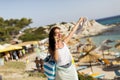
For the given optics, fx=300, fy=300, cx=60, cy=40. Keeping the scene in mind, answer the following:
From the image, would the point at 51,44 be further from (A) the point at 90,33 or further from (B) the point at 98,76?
(A) the point at 90,33

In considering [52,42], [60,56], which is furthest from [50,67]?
[52,42]

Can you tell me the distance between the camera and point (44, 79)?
10578 millimetres

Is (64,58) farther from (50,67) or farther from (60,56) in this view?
(50,67)

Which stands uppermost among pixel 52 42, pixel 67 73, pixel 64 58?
pixel 52 42

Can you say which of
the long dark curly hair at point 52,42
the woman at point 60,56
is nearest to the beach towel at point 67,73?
the woman at point 60,56

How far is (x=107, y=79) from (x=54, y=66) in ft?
34.2

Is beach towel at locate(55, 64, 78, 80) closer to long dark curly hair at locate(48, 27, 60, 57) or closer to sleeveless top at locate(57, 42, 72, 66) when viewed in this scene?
sleeveless top at locate(57, 42, 72, 66)

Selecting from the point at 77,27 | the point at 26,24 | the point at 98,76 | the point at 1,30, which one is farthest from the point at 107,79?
the point at 26,24

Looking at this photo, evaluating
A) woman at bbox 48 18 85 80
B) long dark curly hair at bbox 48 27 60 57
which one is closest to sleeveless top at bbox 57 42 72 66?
woman at bbox 48 18 85 80

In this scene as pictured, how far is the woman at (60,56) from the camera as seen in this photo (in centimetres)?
405

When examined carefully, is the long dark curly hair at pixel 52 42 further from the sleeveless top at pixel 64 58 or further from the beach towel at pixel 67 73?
the beach towel at pixel 67 73

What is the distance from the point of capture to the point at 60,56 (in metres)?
4.06

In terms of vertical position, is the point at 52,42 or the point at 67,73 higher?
the point at 52,42

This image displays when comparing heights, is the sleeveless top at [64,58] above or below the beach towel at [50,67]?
above
